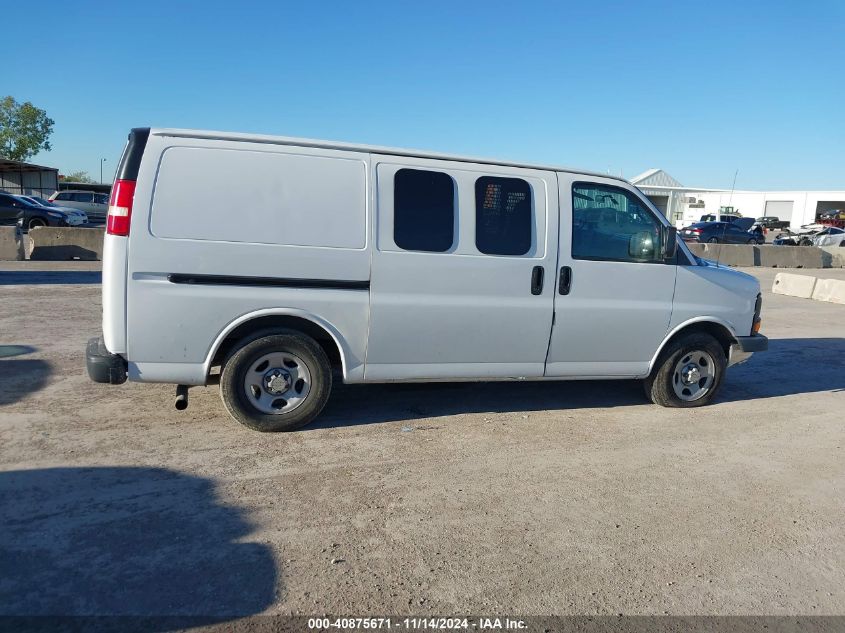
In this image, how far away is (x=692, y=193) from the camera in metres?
66.9

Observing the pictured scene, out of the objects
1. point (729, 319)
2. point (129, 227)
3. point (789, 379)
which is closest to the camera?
point (129, 227)

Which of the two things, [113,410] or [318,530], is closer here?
[318,530]

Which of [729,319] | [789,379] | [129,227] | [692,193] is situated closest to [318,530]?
[129,227]

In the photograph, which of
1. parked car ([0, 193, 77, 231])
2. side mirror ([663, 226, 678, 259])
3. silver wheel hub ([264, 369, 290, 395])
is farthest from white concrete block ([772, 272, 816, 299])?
parked car ([0, 193, 77, 231])

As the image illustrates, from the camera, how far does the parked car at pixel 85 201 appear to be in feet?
105

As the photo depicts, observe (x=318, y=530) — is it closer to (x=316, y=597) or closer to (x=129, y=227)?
(x=316, y=597)

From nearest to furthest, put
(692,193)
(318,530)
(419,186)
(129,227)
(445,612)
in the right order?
(445,612)
(318,530)
(129,227)
(419,186)
(692,193)

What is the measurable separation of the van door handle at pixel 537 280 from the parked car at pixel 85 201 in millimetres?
31793

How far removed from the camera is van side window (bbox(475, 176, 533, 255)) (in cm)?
516

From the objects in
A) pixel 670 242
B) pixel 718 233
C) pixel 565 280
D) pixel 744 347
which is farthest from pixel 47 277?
pixel 718 233

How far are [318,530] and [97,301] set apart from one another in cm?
858

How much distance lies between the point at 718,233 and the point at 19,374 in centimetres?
3464

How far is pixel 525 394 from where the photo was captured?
6449 millimetres

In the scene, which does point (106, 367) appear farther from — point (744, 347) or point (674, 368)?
point (744, 347)
